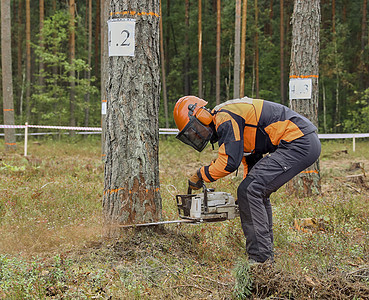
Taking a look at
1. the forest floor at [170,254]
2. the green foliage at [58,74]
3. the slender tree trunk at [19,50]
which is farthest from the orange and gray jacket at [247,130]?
the slender tree trunk at [19,50]

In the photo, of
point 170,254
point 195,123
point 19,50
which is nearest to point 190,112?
point 195,123

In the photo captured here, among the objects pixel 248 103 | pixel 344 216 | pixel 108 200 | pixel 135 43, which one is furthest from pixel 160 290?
pixel 344 216

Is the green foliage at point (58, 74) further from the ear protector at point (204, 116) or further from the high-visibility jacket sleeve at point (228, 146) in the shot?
the high-visibility jacket sleeve at point (228, 146)

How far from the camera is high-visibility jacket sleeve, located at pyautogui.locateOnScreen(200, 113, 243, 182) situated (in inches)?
151

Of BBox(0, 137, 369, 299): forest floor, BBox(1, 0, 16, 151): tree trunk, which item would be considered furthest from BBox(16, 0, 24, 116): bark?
BBox(0, 137, 369, 299): forest floor

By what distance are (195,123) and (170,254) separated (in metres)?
1.43

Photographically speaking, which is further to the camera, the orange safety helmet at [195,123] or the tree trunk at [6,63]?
the tree trunk at [6,63]

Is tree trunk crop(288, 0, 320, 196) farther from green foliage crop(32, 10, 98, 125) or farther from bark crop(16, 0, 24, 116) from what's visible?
bark crop(16, 0, 24, 116)

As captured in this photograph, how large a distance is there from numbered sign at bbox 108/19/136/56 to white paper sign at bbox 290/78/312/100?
4367 mm

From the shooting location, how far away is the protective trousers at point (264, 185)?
4.00 meters

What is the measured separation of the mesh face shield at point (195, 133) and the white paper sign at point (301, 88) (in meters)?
4.17

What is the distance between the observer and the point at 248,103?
4.05 metres

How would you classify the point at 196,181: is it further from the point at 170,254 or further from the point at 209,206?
A: the point at 170,254

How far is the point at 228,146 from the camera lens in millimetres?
3855
